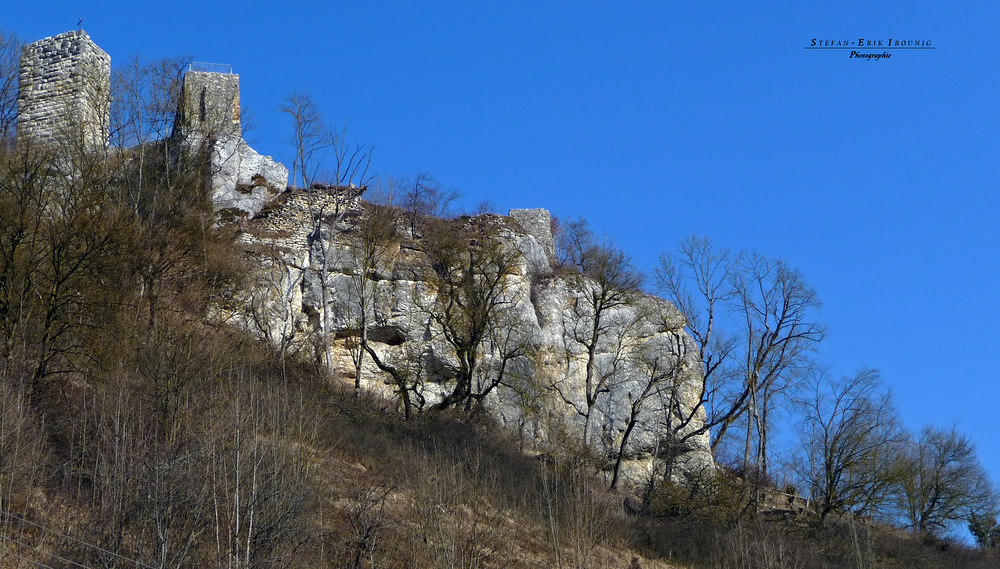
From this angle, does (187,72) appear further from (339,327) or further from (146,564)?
(146,564)

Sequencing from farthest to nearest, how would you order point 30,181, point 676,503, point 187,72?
point 187,72 < point 676,503 < point 30,181

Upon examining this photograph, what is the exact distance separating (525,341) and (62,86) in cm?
1803

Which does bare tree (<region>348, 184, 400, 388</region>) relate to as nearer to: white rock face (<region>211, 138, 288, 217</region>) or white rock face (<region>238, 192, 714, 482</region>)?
white rock face (<region>238, 192, 714, 482</region>)

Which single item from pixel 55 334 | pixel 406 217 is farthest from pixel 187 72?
pixel 55 334

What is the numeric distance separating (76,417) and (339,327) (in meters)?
12.3

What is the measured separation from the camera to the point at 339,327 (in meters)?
32.1

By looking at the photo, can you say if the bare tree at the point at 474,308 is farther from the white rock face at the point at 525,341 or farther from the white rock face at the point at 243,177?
the white rock face at the point at 243,177

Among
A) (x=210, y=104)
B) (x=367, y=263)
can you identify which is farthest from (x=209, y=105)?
(x=367, y=263)

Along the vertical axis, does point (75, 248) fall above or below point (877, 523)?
above

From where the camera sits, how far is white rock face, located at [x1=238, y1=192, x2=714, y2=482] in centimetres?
3130

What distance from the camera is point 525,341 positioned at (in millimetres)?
31562

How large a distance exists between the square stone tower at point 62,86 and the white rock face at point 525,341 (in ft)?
22.8

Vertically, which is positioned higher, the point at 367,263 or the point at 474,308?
the point at 367,263

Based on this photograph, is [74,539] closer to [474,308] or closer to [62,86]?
[474,308]
